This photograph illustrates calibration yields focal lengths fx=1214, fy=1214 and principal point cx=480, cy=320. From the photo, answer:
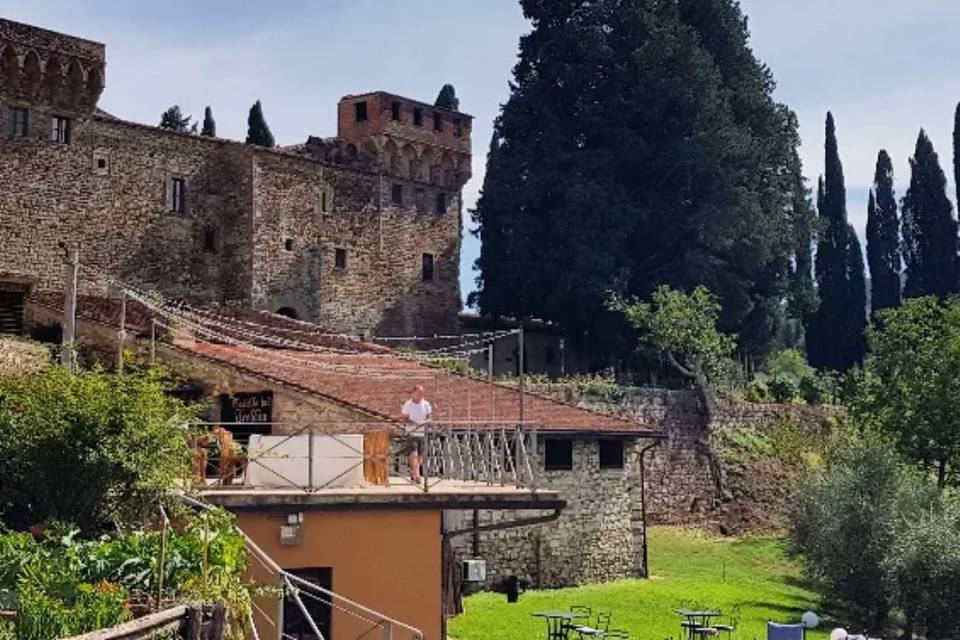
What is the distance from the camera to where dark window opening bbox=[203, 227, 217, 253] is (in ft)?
132

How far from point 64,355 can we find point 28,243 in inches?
697

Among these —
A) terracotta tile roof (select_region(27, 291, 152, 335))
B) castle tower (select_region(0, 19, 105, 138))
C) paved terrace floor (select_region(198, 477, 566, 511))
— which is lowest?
paved terrace floor (select_region(198, 477, 566, 511))

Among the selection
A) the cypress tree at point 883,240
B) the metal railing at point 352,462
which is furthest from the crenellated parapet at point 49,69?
the cypress tree at point 883,240

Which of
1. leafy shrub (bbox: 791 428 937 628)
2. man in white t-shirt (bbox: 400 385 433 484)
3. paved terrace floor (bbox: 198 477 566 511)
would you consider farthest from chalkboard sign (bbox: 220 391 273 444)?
leafy shrub (bbox: 791 428 937 628)

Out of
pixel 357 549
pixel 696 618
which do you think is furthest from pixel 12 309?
pixel 696 618

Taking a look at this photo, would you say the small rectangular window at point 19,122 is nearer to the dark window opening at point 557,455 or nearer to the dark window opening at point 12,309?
the dark window opening at point 12,309

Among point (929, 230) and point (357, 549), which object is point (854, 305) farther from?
point (357, 549)

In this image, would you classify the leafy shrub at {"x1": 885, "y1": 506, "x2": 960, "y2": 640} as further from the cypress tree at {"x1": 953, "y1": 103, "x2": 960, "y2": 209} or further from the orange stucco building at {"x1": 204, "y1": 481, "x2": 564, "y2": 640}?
the cypress tree at {"x1": 953, "y1": 103, "x2": 960, "y2": 209}

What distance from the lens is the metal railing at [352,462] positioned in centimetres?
1664

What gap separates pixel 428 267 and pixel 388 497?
30553 millimetres

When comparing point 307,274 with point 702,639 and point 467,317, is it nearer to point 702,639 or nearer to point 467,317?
point 467,317

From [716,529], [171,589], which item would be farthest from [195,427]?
[716,529]

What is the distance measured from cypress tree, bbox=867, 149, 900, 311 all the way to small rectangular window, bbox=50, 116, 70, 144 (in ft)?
139

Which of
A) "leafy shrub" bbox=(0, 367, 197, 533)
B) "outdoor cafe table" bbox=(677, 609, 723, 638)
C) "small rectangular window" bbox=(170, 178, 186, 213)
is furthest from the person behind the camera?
"small rectangular window" bbox=(170, 178, 186, 213)
